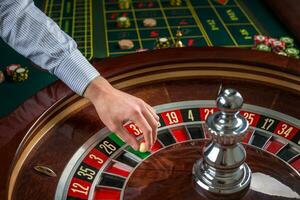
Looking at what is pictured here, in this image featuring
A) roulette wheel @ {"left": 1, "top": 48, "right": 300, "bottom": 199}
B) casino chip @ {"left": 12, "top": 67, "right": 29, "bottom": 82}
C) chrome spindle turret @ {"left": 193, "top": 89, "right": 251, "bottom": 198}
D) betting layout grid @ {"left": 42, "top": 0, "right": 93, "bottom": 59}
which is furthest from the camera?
betting layout grid @ {"left": 42, "top": 0, "right": 93, "bottom": 59}

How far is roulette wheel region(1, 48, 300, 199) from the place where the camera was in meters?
1.29

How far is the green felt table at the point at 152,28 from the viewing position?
2314 millimetres

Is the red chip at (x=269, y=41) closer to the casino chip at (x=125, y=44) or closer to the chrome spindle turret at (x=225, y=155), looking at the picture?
the casino chip at (x=125, y=44)

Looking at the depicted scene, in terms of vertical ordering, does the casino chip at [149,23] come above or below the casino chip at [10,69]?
below

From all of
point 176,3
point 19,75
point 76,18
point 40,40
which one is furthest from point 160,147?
point 176,3

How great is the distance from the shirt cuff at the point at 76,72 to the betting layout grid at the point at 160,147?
0.59 feet

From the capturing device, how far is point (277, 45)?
2.20 meters

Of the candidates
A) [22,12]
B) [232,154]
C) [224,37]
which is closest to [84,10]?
[224,37]

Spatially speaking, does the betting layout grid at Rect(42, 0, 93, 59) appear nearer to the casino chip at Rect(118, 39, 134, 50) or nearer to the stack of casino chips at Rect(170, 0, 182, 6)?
the casino chip at Rect(118, 39, 134, 50)

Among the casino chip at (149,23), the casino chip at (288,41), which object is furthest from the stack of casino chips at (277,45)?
the casino chip at (149,23)

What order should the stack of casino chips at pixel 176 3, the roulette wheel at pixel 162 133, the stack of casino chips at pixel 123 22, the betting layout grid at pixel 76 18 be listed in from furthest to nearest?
the stack of casino chips at pixel 176 3 < the stack of casino chips at pixel 123 22 < the betting layout grid at pixel 76 18 < the roulette wheel at pixel 162 133

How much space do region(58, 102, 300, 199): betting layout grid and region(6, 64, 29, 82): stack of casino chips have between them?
0.67 metres

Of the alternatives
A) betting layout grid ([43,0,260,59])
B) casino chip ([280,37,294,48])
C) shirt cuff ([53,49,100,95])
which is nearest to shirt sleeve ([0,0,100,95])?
shirt cuff ([53,49,100,95])

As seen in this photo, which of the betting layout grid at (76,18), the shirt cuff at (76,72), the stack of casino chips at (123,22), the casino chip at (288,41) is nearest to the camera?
the shirt cuff at (76,72)
